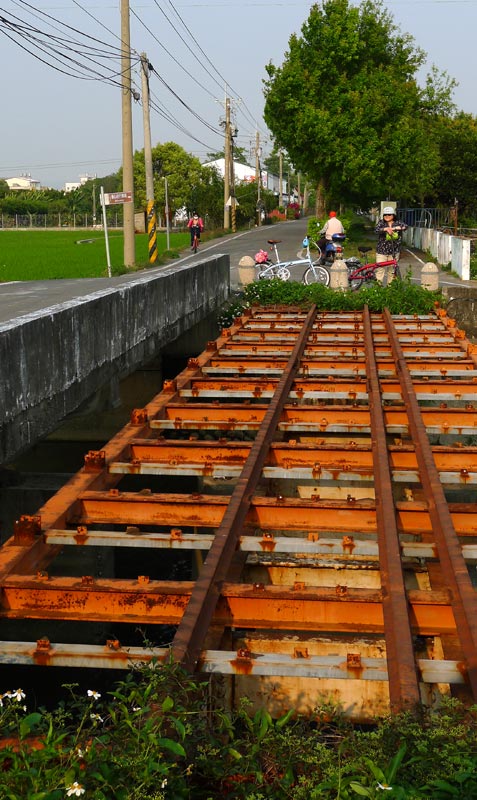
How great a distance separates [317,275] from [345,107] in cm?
2159

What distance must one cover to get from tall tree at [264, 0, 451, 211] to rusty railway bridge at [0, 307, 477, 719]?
3090 cm

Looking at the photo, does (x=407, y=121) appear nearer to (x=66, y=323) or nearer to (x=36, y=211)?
(x=66, y=323)

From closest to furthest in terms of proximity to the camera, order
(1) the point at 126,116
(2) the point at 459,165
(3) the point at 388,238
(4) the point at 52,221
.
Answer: (3) the point at 388,238 < (1) the point at 126,116 < (2) the point at 459,165 < (4) the point at 52,221

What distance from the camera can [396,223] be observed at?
19562mm

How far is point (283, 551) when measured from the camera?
5.64m

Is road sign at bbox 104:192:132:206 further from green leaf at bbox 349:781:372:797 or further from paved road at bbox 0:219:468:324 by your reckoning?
green leaf at bbox 349:781:372:797

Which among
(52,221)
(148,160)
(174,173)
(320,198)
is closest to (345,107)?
(320,198)

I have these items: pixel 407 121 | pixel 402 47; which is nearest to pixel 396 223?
pixel 407 121

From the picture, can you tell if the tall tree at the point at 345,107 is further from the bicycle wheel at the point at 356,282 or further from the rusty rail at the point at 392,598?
the rusty rail at the point at 392,598

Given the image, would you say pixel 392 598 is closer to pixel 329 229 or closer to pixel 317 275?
pixel 317 275

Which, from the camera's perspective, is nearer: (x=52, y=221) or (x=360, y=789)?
(x=360, y=789)

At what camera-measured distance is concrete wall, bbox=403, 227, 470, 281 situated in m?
25.8

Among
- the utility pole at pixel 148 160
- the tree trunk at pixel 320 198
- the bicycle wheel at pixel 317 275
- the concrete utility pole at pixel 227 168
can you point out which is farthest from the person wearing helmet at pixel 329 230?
the concrete utility pole at pixel 227 168

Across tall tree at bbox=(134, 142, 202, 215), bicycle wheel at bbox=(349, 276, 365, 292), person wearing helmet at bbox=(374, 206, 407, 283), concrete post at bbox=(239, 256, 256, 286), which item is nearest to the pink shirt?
bicycle wheel at bbox=(349, 276, 365, 292)
